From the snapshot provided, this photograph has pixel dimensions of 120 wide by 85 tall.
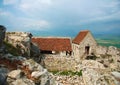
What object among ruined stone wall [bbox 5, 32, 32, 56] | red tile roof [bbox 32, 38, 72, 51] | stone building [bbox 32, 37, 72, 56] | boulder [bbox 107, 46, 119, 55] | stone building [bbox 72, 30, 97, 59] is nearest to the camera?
ruined stone wall [bbox 5, 32, 32, 56]

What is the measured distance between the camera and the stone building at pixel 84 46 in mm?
44500

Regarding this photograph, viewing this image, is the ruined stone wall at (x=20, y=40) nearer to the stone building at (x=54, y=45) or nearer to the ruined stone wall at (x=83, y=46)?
the stone building at (x=54, y=45)

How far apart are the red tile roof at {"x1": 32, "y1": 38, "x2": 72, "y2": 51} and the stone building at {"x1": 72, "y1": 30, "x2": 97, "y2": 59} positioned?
1.75 metres

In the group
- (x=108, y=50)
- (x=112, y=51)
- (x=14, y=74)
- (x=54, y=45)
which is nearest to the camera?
(x=14, y=74)

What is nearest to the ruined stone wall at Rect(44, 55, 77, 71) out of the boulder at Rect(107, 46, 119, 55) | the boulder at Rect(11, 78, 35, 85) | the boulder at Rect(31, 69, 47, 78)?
the boulder at Rect(107, 46, 119, 55)

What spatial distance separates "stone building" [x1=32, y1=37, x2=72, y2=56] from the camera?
140 feet

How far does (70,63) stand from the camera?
36312 mm

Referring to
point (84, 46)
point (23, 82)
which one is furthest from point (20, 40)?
point (23, 82)

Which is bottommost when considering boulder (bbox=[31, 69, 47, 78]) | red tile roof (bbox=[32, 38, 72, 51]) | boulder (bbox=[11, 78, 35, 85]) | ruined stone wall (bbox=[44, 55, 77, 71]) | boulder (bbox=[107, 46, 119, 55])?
ruined stone wall (bbox=[44, 55, 77, 71])

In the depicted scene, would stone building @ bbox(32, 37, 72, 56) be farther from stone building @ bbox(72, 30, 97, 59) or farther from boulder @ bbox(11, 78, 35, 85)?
boulder @ bbox(11, 78, 35, 85)

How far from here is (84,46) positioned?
45.1 m

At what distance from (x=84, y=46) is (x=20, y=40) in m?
15.6

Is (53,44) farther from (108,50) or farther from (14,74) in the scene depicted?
(14,74)

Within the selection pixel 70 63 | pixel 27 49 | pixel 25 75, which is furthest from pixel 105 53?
pixel 25 75
